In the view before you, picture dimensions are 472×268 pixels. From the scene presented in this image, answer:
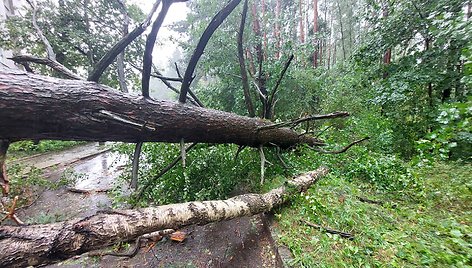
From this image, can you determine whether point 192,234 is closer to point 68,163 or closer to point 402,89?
point 402,89

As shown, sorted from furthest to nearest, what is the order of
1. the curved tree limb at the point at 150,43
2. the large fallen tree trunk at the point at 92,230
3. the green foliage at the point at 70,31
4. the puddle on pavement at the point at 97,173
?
the green foliage at the point at 70,31
the puddle on pavement at the point at 97,173
the curved tree limb at the point at 150,43
the large fallen tree trunk at the point at 92,230

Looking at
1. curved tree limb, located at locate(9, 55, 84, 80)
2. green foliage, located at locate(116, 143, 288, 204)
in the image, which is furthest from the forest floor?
curved tree limb, located at locate(9, 55, 84, 80)

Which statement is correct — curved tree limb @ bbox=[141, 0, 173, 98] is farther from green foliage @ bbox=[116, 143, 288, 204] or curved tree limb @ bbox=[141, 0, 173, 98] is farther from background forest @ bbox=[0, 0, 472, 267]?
green foliage @ bbox=[116, 143, 288, 204]

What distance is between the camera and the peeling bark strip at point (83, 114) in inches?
47.9

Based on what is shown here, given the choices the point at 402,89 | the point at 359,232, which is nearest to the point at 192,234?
the point at 359,232

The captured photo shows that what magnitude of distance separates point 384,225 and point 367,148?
3173 millimetres

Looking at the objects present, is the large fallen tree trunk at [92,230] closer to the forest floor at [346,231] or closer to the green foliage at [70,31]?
the forest floor at [346,231]

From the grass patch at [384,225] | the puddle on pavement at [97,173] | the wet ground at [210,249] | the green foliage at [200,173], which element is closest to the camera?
the grass patch at [384,225]

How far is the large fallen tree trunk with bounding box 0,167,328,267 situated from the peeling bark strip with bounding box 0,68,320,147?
0.59 metres

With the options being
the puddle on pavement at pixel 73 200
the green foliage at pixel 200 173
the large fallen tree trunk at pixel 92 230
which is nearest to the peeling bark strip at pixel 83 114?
the large fallen tree trunk at pixel 92 230

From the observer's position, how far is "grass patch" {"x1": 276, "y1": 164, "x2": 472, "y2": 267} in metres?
1.61

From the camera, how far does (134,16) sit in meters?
10.5

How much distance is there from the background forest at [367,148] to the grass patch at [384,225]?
1 cm

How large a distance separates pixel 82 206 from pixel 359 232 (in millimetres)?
4715
